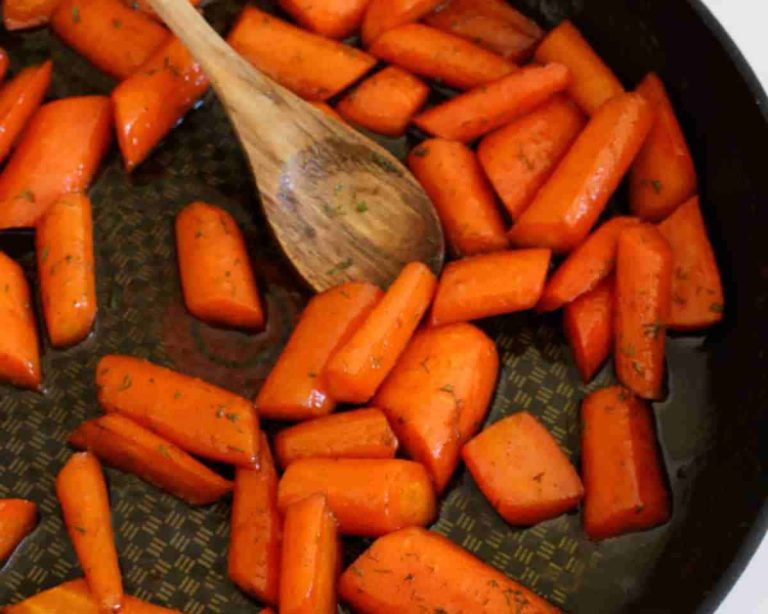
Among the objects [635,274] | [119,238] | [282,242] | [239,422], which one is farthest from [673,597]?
[119,238]

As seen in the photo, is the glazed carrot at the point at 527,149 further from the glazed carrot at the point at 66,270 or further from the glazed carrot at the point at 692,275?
the glazed carrot at the point at 66,270

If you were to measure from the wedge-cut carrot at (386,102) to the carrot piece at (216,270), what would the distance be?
0.40 m

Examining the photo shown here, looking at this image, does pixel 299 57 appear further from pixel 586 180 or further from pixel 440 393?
pixel 440 393

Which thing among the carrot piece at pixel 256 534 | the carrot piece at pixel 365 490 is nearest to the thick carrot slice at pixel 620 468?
the carrot piece at pixel 365 490

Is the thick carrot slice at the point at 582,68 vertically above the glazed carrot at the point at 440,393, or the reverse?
the thick carrot slice at the point at 582,68

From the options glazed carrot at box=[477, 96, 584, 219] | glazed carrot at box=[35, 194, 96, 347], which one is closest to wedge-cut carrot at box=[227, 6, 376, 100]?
glazed carrot at box=[477, 96, 584, 219]

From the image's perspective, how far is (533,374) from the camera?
2.18 meters

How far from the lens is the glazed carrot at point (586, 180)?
2.17m

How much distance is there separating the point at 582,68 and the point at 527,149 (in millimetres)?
243

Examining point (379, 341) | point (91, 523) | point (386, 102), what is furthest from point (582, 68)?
point (91, 523)

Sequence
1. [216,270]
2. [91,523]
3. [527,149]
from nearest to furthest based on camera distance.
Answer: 1. [91,523]
2. [216,270]
3. [527,149]

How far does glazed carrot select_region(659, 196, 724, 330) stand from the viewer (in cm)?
211

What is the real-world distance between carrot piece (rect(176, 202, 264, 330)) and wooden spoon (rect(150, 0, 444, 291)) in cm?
10

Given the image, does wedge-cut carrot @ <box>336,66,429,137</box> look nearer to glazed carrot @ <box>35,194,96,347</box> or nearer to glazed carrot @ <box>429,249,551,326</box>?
glazed carrot @ <box>429,249,551,326</box>
